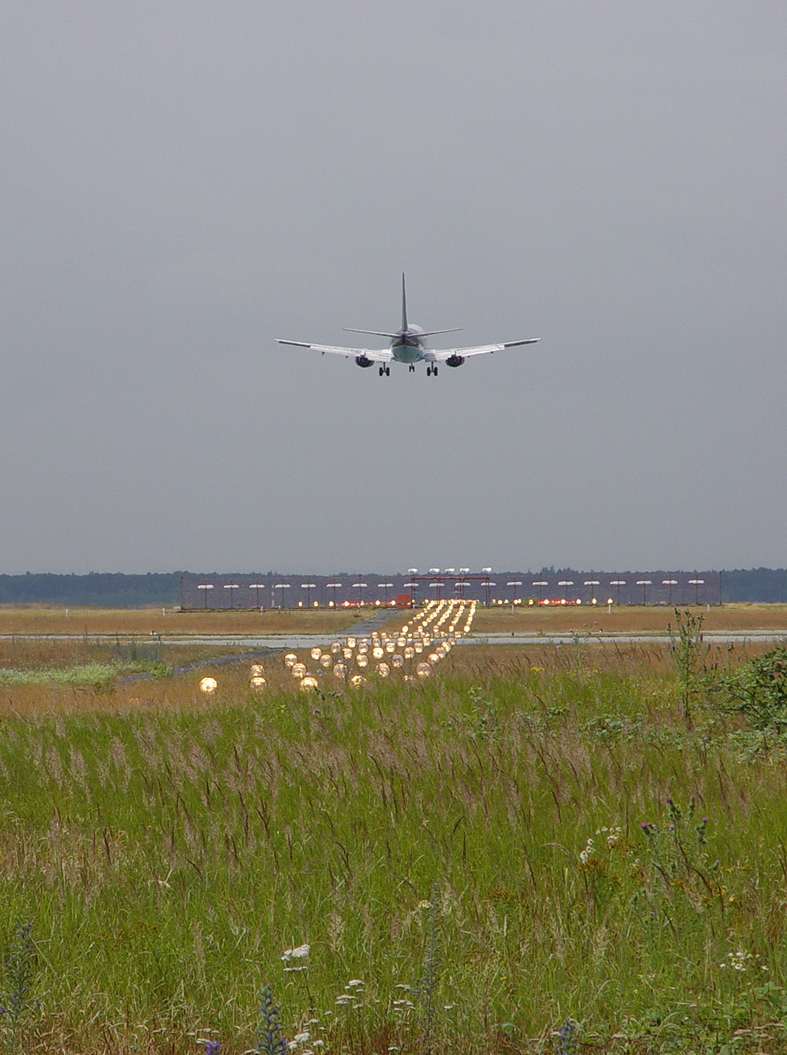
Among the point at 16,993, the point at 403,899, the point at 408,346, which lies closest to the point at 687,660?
the point at 403,899

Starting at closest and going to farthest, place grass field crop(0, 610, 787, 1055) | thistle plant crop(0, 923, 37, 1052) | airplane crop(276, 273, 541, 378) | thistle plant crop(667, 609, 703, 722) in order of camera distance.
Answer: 1. thistle plant crop(0, 923, 37, 1052)
2. grass field crop(0, 610, 787, 1055)
3. thistle plant crop(667, 609, 703, 722)
4. airplane crop(276, 273, 541, 378)

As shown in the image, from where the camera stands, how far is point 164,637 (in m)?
61.5

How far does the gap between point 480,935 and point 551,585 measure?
485 ft

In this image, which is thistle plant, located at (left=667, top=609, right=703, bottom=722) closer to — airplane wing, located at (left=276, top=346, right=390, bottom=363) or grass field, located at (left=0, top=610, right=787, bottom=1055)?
grass field, located at (left=0, top=610, right=787, bottom=1055)

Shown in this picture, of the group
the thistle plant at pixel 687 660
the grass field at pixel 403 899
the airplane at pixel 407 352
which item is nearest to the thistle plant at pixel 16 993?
the grass field at pixel 403 899

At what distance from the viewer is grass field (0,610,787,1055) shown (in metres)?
4.52

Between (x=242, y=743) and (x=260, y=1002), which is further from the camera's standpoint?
(x=242, y=743)

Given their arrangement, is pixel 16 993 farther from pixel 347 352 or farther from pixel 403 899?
pixel 347 352

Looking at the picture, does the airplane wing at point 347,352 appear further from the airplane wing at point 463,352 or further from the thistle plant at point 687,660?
the thistle plant at point 687,660

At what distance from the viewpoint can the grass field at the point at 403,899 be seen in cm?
452

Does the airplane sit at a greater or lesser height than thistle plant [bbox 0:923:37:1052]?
greater

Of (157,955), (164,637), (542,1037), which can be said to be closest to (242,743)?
(157,955)

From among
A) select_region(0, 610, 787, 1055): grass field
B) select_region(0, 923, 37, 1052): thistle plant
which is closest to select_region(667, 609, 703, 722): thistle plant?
select_region(0, 610, 787, 1055): grass field

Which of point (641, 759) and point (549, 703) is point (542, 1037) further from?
point (549, 703)
